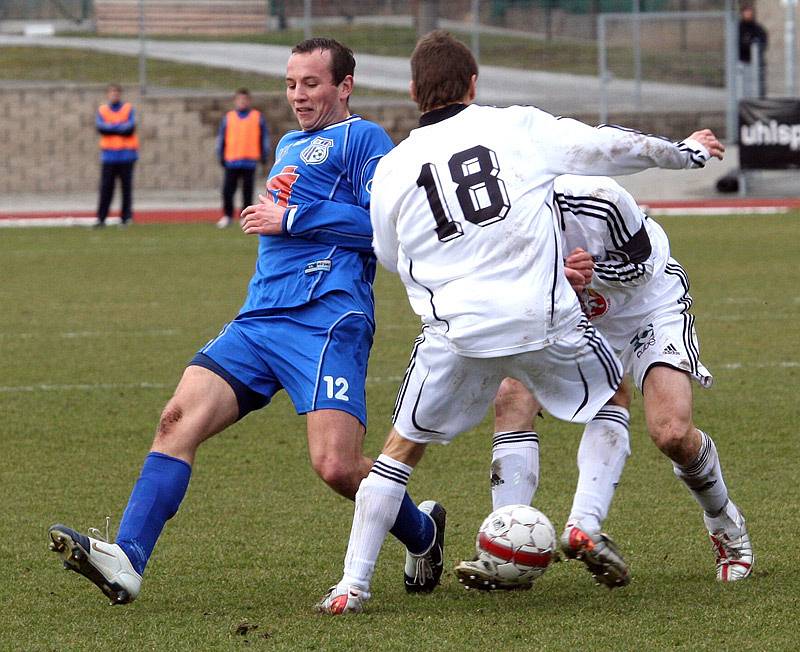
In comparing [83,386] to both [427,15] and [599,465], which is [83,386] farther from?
[427,15]

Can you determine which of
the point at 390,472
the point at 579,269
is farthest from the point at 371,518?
the point at 579,269

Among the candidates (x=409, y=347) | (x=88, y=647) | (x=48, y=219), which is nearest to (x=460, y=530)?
(x=88, y=647)

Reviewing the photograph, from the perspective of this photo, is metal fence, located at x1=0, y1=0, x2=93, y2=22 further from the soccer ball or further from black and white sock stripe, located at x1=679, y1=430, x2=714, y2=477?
the soccer ball

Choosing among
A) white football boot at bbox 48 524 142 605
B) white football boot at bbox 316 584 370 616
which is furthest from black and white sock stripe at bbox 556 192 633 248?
white football boot at bbox 48 524 142 605

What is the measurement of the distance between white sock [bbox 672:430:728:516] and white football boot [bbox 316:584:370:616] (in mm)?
1202

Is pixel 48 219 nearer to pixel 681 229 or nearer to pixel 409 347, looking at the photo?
pixel 681 229

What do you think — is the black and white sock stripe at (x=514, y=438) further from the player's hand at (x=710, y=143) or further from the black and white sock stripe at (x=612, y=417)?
the player's hand at (x=710, y=143)

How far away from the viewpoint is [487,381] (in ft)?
14.7

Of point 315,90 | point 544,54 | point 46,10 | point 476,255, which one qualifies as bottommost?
Answer: point 476,255

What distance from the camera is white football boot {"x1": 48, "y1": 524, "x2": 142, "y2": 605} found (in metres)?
4.35

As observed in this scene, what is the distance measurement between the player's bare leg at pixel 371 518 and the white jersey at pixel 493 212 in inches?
18.2

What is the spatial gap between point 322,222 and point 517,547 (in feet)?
4.17

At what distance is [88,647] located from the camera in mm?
4238

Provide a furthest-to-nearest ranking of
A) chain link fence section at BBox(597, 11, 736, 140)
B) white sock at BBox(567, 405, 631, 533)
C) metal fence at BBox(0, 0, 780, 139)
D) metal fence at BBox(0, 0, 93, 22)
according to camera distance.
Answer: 1. metal fence at BBox(0, 0, 93, 22)
2. metal fence at BBox(0, 0, 780, 139)
3. chain link fence section at BBox(597, 11, 736, 140)
4. white sock at BBox(567, 405, 631, 533)
